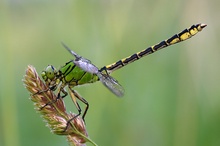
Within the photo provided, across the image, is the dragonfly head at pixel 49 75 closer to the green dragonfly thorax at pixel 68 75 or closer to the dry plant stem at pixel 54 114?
the green dragonfly thorax at pixel 68 75

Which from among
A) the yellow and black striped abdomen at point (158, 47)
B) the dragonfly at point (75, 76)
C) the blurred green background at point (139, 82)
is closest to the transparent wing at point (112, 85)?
the dragonfly at point (75, 76)

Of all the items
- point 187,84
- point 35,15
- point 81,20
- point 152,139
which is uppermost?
point 35,15

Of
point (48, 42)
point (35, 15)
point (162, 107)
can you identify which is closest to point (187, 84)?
point (162, 107)

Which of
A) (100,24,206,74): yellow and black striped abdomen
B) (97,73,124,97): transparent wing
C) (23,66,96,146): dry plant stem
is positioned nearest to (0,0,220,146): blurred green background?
(100,24,206,74): yellow and black striped abdomen

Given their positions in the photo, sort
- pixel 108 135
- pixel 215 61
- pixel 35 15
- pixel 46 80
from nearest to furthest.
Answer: pixel 46 80
pixel 108 135
pixel 215 61
pixel 35 15

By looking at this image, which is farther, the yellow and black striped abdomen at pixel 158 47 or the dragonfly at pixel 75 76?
the yellow and black striped abdomen at pixel 158 47

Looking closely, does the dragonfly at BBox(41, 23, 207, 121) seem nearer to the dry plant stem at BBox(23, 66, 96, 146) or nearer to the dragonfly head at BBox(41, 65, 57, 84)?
the dragonfly head at BBox(41, 65, 57, 84)

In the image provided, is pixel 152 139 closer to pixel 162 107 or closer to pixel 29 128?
pixel 162 107
